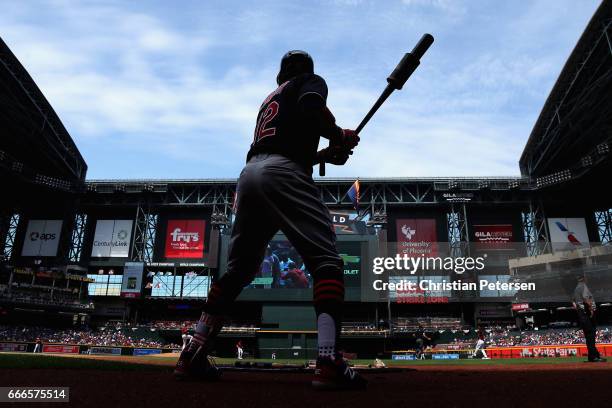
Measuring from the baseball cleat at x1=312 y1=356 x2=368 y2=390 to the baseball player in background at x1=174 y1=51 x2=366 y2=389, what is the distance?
0.5 inches

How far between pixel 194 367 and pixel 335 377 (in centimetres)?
114

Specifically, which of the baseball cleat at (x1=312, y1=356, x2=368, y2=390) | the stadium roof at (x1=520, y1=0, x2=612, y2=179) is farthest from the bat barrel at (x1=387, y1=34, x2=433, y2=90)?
the stadium roof at (x1=520, y1=0, x2=612, y2=179)

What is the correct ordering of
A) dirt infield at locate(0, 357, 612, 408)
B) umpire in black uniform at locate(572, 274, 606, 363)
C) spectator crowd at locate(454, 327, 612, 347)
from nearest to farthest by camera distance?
1. dirt infield at locate(0, 357, 612, 408)
2. umpire in black uniform at locate(572, 274, 606, 363)
3. spectator crowd at locate(454, 327, 612, 347)


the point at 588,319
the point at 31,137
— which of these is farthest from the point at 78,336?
the point at 588,319

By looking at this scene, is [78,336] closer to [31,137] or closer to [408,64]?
[31,137]

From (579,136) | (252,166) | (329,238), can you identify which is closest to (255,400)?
(329,238)

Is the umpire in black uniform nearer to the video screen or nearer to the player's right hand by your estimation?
the player's right hand

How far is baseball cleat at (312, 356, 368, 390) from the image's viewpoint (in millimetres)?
2641

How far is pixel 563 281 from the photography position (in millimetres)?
38844

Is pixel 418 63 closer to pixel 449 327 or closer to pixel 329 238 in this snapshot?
pixel 329 238

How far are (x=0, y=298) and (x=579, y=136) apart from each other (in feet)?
170

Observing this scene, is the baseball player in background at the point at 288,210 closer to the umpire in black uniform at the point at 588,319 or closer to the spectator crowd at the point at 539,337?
the umpire in black uniform at the point at 588,319

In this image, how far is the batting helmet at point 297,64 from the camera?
12.3ft

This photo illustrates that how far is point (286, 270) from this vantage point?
127ft
